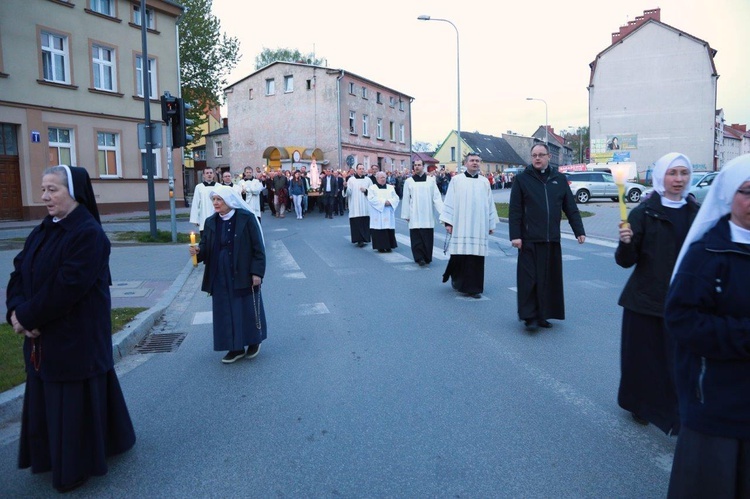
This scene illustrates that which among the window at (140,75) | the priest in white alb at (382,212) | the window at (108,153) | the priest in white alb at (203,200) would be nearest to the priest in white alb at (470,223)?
the priest in white alb at (382,212)

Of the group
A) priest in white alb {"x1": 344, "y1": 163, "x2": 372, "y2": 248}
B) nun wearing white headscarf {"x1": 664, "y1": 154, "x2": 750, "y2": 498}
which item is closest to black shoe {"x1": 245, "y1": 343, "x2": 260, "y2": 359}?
nun wearing white headscarf {"x1": 664, "y1": 154, "x2": 750, "y2": 498}

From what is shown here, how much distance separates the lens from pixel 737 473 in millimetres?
2297

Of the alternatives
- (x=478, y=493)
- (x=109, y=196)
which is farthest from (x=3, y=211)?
(x=478, y=493)

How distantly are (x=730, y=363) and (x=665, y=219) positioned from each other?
214cm

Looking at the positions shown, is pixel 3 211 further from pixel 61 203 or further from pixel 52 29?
pixel 61 203

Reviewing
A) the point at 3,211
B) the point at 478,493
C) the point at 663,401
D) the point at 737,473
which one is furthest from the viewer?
the point at 3,211

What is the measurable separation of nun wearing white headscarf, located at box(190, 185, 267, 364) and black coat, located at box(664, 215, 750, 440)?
428 centimetres

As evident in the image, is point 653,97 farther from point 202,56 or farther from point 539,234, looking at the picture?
point 539,234

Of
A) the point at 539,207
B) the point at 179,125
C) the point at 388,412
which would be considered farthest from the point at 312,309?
the point at 179,125

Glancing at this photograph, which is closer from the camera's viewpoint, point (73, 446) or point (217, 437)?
point (73, 446)

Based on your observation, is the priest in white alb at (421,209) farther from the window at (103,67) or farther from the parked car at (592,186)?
the parked car at (592,186)

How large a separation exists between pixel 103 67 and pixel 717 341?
2814 centimetres

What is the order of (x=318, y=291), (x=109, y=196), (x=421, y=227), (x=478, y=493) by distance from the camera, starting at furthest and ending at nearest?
1. (x=109, y=196)
2. (x=421, y=227)
3. (x=318, y=291)
4. (x=478, y=493)

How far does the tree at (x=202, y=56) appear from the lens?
41.6m
